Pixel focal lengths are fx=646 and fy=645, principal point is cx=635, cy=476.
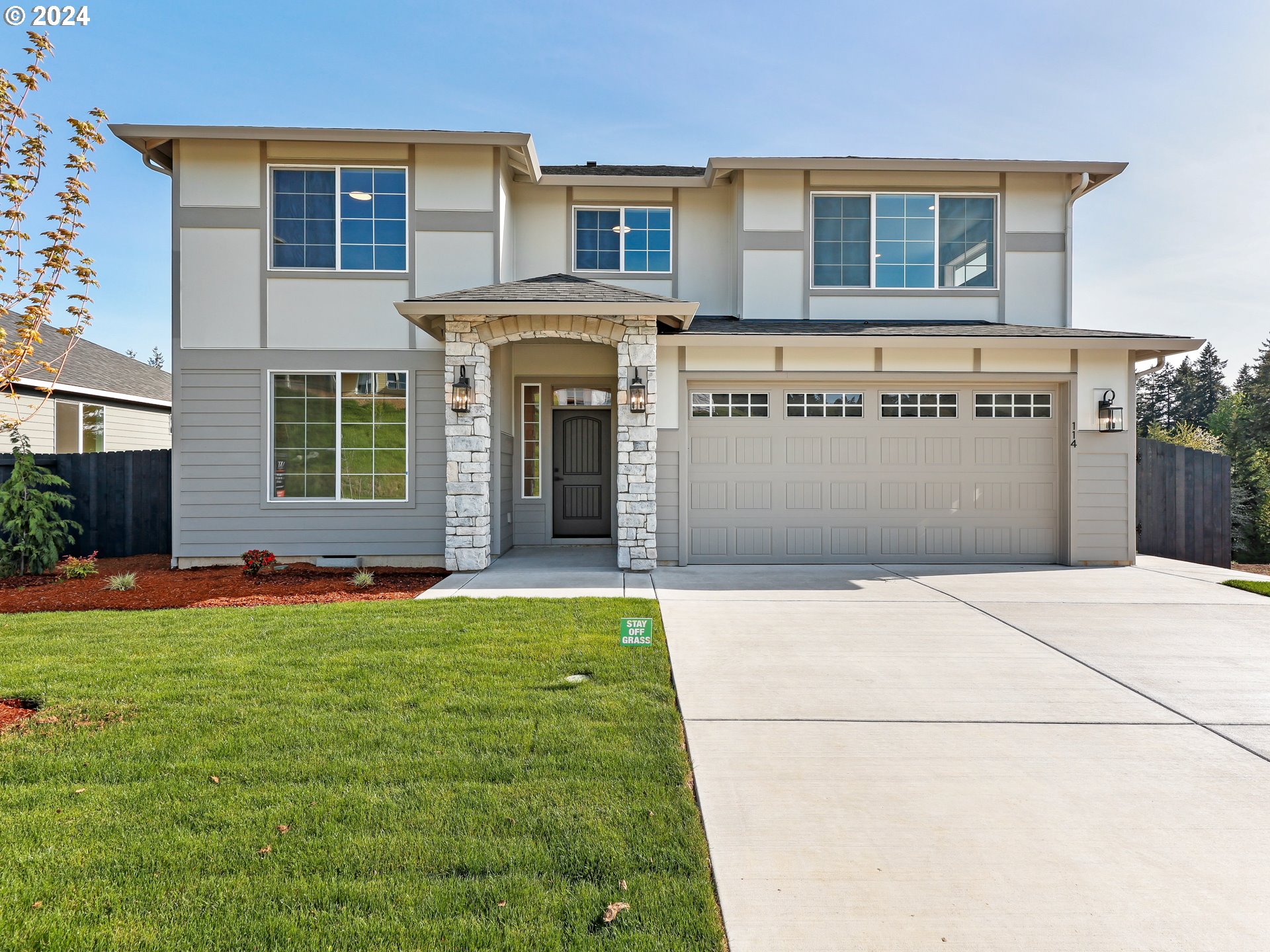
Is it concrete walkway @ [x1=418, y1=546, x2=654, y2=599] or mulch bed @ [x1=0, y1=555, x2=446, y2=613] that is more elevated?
concrete walkway @ [x1=418, y1=546, x2=654, y2=599]

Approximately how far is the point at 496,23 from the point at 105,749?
10.8 m

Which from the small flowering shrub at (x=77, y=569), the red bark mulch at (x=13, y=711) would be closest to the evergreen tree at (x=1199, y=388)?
the small flowering shrub at (x=77, y=569)

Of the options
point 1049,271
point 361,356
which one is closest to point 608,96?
point 361,356

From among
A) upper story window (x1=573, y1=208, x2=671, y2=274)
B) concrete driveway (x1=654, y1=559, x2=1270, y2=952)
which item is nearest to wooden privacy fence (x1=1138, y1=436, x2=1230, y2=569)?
concrete driveway (x1=654, y1=559, x2=1270, y2=952)

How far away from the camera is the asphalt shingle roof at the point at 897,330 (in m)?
8.28

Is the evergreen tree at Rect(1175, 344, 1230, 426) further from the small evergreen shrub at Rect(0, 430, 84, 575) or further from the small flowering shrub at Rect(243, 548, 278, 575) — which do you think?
the small evergreen shrub at Rect(0, 430, 84, 575)

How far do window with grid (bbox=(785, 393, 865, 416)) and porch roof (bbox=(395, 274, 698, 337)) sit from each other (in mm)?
1950

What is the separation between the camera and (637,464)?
7953 mm

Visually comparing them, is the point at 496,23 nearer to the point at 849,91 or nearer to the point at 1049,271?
the point at 849,91

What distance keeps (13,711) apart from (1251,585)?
1061 cm

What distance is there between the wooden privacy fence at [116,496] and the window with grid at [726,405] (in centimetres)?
755

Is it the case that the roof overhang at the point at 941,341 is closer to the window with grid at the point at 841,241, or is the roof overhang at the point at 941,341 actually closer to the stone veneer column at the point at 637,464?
the stone veneer column at the point at 637,464

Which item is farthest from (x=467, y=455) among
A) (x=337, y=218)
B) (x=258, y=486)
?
(x=337, y=218)

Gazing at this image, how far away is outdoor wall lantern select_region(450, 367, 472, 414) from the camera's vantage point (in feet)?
25.6
